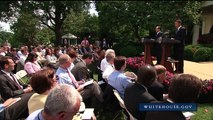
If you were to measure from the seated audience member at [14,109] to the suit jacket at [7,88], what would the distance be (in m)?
0.99

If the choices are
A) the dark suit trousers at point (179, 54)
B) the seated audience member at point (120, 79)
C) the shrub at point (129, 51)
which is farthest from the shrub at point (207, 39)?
the seated audience member at point (120, 79)

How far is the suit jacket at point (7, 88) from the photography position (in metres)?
5.34

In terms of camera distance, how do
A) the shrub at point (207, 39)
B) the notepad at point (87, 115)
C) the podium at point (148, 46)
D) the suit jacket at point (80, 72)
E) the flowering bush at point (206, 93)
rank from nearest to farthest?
the notepad at point (87, 115) < the suit jacket at point (80, 72) < the flowering bush at point (206, 93) < the podium at point (148, 46) < the shrub at point (207, 39)

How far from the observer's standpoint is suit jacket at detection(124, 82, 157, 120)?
12.4 feet

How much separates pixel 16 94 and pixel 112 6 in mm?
18214

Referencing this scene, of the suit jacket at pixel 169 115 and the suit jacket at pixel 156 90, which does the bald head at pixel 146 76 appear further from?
the suit jacket at pixel 169 115

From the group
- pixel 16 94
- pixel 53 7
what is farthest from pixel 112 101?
pixel 53 7

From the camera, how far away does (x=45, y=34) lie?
165 ft

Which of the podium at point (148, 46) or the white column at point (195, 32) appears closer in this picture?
the podium at point (148, 46)

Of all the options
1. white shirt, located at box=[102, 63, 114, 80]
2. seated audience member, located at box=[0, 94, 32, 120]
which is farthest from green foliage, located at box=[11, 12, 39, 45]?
seated audience member, located at box=[0, 94, 32, 120]

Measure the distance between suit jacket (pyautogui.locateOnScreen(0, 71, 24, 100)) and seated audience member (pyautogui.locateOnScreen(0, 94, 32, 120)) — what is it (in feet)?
3.25

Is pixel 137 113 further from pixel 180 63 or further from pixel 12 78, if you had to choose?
pixel 180 63

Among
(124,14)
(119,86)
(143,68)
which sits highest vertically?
(124,14)

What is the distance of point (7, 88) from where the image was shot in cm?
540
